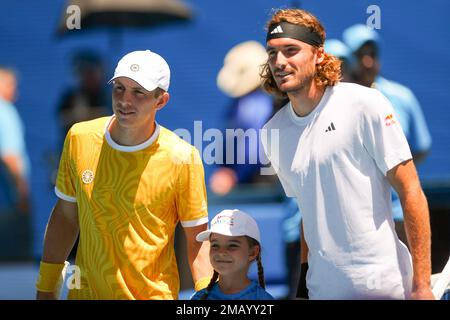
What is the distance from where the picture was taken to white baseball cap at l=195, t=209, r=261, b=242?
3.37m

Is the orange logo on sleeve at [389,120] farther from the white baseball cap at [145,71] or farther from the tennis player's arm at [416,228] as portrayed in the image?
the white baseball cap at [145,71]

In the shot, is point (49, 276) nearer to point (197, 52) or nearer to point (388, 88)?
point (388, 88)

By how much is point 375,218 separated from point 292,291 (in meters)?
2.22

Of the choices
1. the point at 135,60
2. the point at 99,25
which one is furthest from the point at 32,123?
the point at 135,60

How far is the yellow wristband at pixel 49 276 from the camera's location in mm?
3363

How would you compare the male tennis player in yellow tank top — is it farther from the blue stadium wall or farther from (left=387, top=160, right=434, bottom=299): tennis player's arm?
the blue stadium wall

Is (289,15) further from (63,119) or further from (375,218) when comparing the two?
(63,119)

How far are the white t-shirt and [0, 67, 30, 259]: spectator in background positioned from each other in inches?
128

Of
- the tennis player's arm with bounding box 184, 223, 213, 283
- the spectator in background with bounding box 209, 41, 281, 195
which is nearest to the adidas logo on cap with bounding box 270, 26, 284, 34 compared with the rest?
the tennis player's arm with bounding box 184, 223, 213, 283

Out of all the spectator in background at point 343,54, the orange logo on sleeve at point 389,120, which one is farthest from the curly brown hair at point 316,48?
the spectator in background at point 343,54

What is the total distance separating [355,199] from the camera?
2973 millimetres

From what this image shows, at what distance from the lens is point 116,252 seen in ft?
10.4

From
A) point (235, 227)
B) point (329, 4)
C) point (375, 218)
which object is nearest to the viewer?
point (375, 218)

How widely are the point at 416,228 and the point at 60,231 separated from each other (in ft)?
4.22
